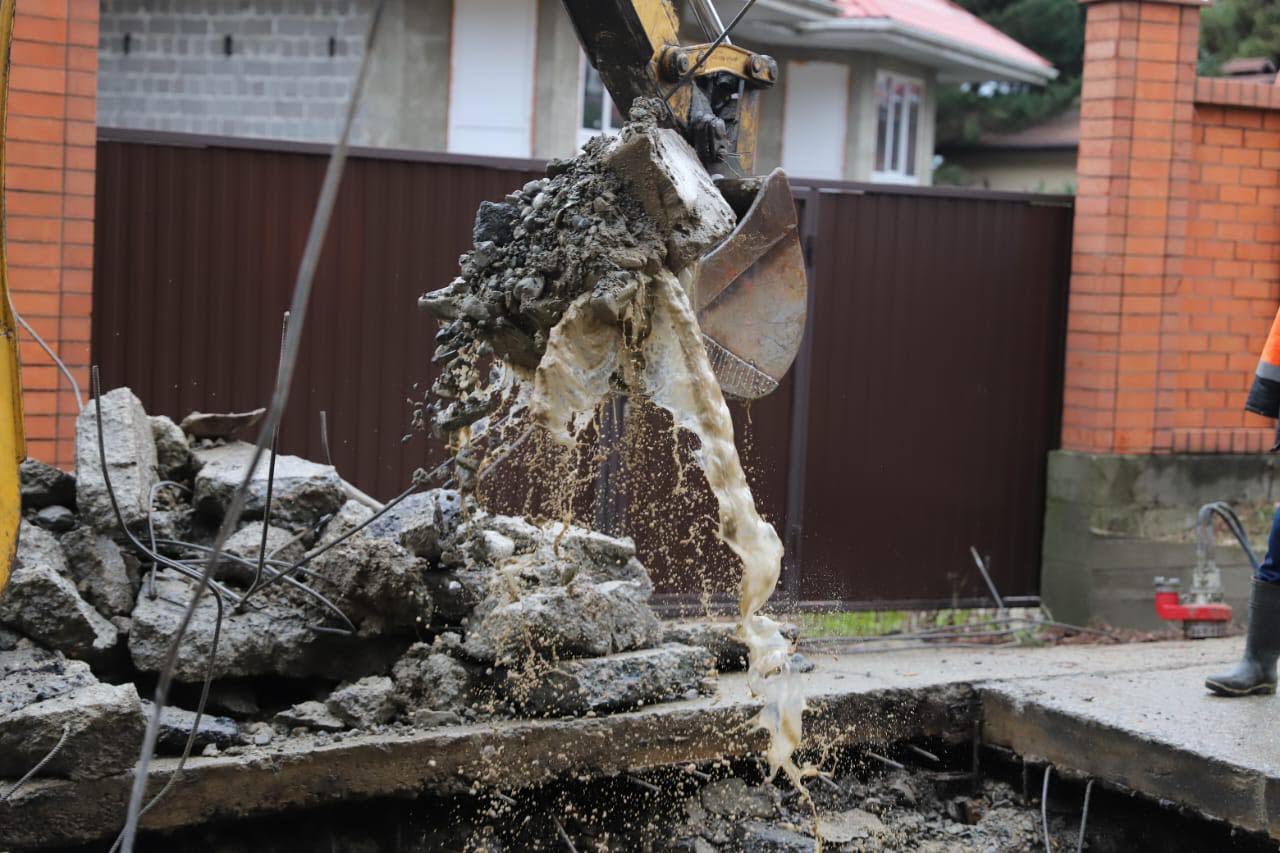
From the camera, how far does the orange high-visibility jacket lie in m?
5.61

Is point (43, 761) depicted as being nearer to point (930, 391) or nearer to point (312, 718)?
point (312, 718)

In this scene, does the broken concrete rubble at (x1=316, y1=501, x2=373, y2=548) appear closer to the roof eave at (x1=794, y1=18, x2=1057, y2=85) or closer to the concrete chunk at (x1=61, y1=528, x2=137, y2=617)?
the concrete chunk at (x1=61, y1=528, x2=137, y2=617)

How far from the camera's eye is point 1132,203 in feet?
25.5

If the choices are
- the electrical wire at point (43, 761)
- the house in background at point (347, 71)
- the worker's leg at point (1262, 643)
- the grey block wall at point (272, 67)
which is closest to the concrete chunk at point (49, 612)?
the electrical wire at point (43, 761)

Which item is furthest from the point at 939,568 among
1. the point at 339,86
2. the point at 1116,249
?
the point at 339,86

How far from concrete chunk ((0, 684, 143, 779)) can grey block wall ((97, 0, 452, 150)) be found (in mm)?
10056

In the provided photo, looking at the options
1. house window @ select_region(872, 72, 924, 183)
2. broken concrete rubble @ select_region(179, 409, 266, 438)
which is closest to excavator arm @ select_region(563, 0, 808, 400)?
broken concrete rubble @ select_region(179, 409, 266, 438)

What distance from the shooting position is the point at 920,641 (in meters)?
7.23

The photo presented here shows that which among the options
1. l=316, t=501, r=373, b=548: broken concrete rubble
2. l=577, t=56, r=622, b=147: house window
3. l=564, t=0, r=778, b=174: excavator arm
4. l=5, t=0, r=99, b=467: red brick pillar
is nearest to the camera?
l=564, t=0, r=778, b=174: excavator arm

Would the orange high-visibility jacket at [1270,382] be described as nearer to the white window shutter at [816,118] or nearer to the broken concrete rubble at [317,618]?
the broken concrete rubble at [317,618]

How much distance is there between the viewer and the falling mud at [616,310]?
13.4 ft

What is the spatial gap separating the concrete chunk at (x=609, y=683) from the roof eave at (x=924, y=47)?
39.7 ft

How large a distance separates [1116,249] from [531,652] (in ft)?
14.6

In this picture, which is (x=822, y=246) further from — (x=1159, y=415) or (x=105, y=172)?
(x=105, y=172)
